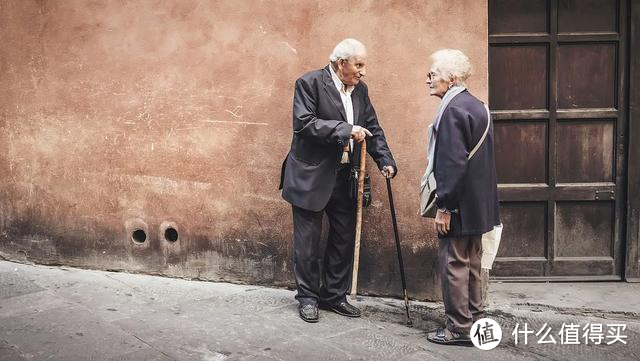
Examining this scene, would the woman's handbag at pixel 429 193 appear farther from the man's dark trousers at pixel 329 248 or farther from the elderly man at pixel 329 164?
the man's dark trousers at pixel 329 248

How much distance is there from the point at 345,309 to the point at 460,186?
4.20 ft

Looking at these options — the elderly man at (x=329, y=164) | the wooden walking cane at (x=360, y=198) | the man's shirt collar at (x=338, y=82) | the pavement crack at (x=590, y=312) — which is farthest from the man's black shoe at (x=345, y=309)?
the man's shirt collar at (x=338, y=82)

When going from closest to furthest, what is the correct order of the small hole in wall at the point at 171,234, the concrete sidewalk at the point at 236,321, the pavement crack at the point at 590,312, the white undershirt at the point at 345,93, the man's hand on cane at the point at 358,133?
the concrete sidewalk at the point at 236,321, the man's hand on cane at the point at 358,133, the white undershirt at the point at 345,93, the pavement crack at the point at 590,312, the small hole in wall at the point at 171,234

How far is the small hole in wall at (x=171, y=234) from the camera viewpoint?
5520 millimetres

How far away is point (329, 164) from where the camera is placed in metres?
4.73

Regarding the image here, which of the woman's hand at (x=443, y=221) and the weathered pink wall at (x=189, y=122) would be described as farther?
the weathered pink wall at (x=189, y=122)

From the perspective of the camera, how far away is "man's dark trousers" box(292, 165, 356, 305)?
4828 mm

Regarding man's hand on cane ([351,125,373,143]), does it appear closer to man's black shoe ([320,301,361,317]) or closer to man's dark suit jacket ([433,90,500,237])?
man's dark suit jacket ([433,90,500,237])

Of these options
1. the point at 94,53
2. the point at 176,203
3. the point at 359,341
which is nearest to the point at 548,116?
the point at 359,341

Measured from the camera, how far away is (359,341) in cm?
437

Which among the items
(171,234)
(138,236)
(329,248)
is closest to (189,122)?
(171,234)

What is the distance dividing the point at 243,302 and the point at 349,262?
2.64 ft

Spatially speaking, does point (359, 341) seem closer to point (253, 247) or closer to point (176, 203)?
point (253, 247)

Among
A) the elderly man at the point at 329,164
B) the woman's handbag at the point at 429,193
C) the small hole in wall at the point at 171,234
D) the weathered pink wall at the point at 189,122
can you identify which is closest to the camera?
the woman's handbag at the point at 429,193
